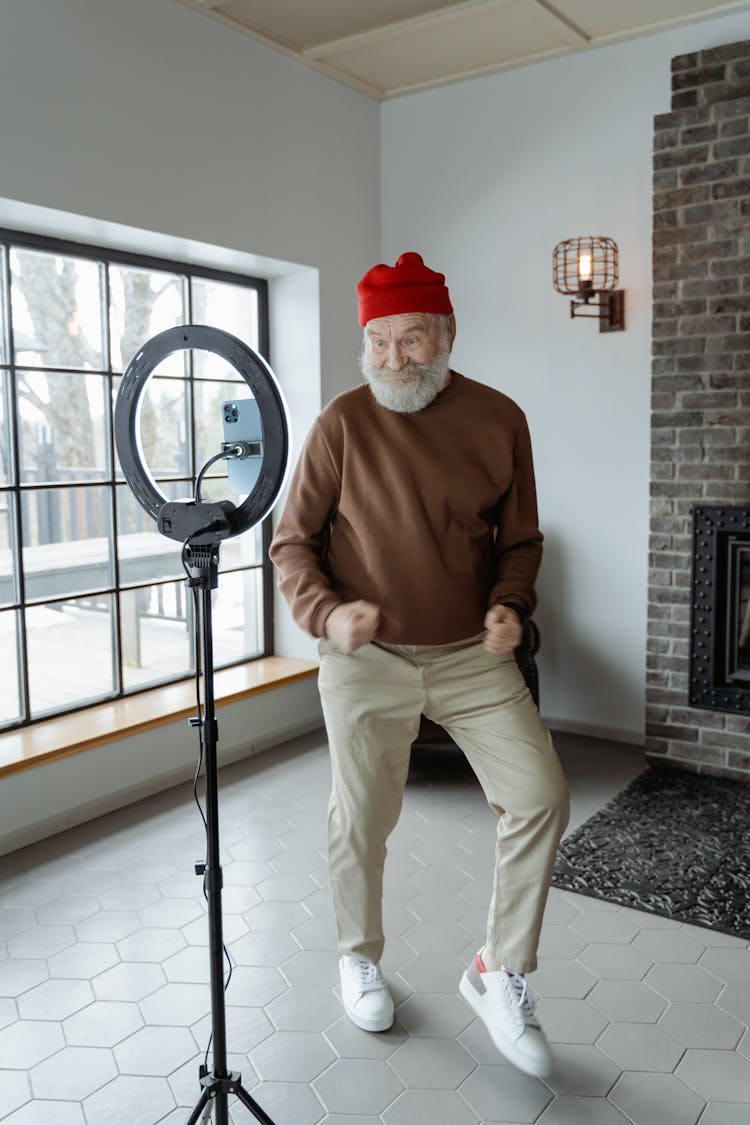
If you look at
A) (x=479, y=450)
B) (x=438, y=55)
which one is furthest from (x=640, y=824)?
(x=438, y=55)

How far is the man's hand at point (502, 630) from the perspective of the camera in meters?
2.03

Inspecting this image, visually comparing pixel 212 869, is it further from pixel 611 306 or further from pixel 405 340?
pixel 611 306

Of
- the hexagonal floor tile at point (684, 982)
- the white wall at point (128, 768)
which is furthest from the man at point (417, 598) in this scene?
the white wall at point (128, 768)

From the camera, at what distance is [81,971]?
248cm

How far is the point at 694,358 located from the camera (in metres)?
3.84

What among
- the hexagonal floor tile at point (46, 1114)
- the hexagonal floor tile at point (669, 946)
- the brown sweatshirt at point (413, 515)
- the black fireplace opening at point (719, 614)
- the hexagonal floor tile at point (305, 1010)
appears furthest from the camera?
the black fireplace opening at point (719, 614)

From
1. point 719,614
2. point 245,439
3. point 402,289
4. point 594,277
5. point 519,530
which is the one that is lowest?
point 719,614

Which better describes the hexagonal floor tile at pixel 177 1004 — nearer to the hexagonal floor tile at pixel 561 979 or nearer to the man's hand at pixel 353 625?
the hexagonal floor tile at pixel 561 979

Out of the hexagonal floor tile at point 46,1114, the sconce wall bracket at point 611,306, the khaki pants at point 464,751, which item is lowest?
the hexagonal floor tile at point 46,1114

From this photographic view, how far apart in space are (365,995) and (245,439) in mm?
1318

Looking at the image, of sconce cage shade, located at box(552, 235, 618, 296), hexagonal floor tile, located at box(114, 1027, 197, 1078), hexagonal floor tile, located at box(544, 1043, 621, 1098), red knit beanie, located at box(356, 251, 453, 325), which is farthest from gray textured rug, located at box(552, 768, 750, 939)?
sconce cage shade, located at box(552, 235, 618, 296)

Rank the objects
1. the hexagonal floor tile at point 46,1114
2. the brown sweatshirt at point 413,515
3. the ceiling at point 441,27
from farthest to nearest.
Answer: the ceiling at point 441,27
the brown sweatshirt at point 413,515
the hexagonal floor tile at point 46,1114

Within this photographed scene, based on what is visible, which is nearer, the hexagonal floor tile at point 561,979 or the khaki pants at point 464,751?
the khaki pants at point 464,751

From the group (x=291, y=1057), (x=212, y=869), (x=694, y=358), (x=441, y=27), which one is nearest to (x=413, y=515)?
(x=212, y=869)
